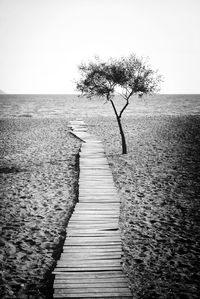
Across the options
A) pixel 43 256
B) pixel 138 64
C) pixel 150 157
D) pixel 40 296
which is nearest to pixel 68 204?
pixel 43 256

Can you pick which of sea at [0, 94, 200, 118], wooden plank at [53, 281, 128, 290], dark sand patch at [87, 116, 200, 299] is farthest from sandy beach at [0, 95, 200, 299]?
sea at [0, 94, 200, 118]

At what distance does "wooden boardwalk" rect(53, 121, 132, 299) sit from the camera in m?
4.66

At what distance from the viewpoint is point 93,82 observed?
13367mm

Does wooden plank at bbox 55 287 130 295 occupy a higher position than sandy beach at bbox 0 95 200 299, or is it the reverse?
sandy beach at bbox 0 95 200 299

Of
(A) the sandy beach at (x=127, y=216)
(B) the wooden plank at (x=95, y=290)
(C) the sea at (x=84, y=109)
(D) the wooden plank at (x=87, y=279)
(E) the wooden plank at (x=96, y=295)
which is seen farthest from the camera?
(C) the sea at (x=84, y=109)

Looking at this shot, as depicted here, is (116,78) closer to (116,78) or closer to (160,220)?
(116,78)

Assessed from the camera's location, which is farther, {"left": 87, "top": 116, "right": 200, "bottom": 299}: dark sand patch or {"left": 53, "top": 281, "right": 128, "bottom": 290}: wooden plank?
{"left": 87, "top": 116, "right": 200, "bottom": 299}: dark sand patch

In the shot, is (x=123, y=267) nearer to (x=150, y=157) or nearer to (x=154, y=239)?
(x=154, y=239)

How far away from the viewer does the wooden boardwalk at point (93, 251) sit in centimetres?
466

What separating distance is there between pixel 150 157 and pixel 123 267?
9580mm

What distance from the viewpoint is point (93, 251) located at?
581 centimetres

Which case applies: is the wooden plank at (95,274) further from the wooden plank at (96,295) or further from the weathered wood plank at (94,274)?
the wooden plank at (96,295)

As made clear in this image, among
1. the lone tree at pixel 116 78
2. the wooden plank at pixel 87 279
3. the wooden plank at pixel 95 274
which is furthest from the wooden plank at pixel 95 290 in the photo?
the lone tree at pixel 116 78

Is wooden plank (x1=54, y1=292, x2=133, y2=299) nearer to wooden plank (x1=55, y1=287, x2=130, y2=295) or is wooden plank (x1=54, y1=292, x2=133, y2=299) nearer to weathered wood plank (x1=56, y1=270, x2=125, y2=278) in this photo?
wooden plank (x1=55, y1=287, x2=130, y2=295)
